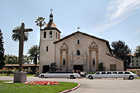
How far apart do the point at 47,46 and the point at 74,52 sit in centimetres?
750

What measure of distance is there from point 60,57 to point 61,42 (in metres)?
3.82

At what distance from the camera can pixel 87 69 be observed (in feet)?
134

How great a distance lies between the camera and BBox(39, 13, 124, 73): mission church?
40500 millimetres

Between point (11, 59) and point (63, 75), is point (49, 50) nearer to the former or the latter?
point (63, 75)

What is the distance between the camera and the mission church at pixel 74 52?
133ft

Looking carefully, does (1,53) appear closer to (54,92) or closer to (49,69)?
(49,69)

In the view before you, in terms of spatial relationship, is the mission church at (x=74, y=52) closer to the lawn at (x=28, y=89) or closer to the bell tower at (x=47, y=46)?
the bell tower at (x=47, y=46)

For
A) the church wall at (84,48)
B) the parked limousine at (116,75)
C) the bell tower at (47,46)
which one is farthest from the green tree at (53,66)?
the parked limousine at (116,75)

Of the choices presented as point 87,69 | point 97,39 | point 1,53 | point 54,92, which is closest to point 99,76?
point 87,69

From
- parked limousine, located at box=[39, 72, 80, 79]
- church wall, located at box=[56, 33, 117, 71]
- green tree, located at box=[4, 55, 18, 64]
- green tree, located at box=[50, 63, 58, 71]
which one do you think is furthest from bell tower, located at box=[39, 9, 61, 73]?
green tree, located at box=[4, 55, 18, 64]

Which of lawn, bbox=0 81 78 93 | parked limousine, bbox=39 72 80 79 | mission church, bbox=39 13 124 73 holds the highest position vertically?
mission church, bbox=39 13 124 73

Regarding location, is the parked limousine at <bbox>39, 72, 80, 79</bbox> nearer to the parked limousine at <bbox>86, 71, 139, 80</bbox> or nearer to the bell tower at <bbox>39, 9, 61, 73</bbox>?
the parked limousine at <bbox>86, 71, 139, 80</bbox>

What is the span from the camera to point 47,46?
4503cm

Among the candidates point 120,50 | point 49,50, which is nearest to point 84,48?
point 49,50
